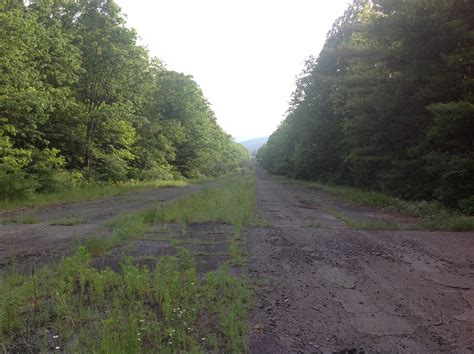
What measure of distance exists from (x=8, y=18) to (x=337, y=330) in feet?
56.7

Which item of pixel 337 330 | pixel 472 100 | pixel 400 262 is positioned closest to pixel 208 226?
pixel 400 262

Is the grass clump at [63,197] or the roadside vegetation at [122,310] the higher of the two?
the roadside vegetation at [122,310]

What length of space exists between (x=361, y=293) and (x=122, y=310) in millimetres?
3168

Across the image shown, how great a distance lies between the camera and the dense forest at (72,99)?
1612cm

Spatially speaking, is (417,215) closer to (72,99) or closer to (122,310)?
(122,310)

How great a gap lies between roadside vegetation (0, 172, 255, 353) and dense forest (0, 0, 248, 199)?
11.4 m

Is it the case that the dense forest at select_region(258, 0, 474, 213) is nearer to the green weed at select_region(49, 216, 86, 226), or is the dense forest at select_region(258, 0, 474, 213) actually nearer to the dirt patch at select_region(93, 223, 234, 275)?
the dirt patch at select_region(93, 223, 234, 275)

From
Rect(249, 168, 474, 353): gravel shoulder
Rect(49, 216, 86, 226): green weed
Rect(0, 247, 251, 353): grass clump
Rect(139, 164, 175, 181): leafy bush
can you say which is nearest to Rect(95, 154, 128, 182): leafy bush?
Rect(139, 164, 175, 181): leafy bush

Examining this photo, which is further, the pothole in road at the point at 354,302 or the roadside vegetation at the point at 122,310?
the pothole in road at the point at 354,302

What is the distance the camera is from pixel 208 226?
1038 centimetres

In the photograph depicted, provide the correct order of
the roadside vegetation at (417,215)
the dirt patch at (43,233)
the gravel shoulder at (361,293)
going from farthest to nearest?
1. the roadside vegetation at (417,215)
2. the dirt patch at (43,233)
3. the gravel shoulder at (361,293)

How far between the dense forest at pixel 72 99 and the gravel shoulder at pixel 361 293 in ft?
40.8

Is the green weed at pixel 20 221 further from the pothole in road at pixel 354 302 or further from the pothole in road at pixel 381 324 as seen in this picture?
the pothole in road at pixel 381 324

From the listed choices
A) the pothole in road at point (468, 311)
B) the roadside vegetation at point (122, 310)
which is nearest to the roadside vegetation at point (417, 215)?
the pothole in road at point (468, 311)
